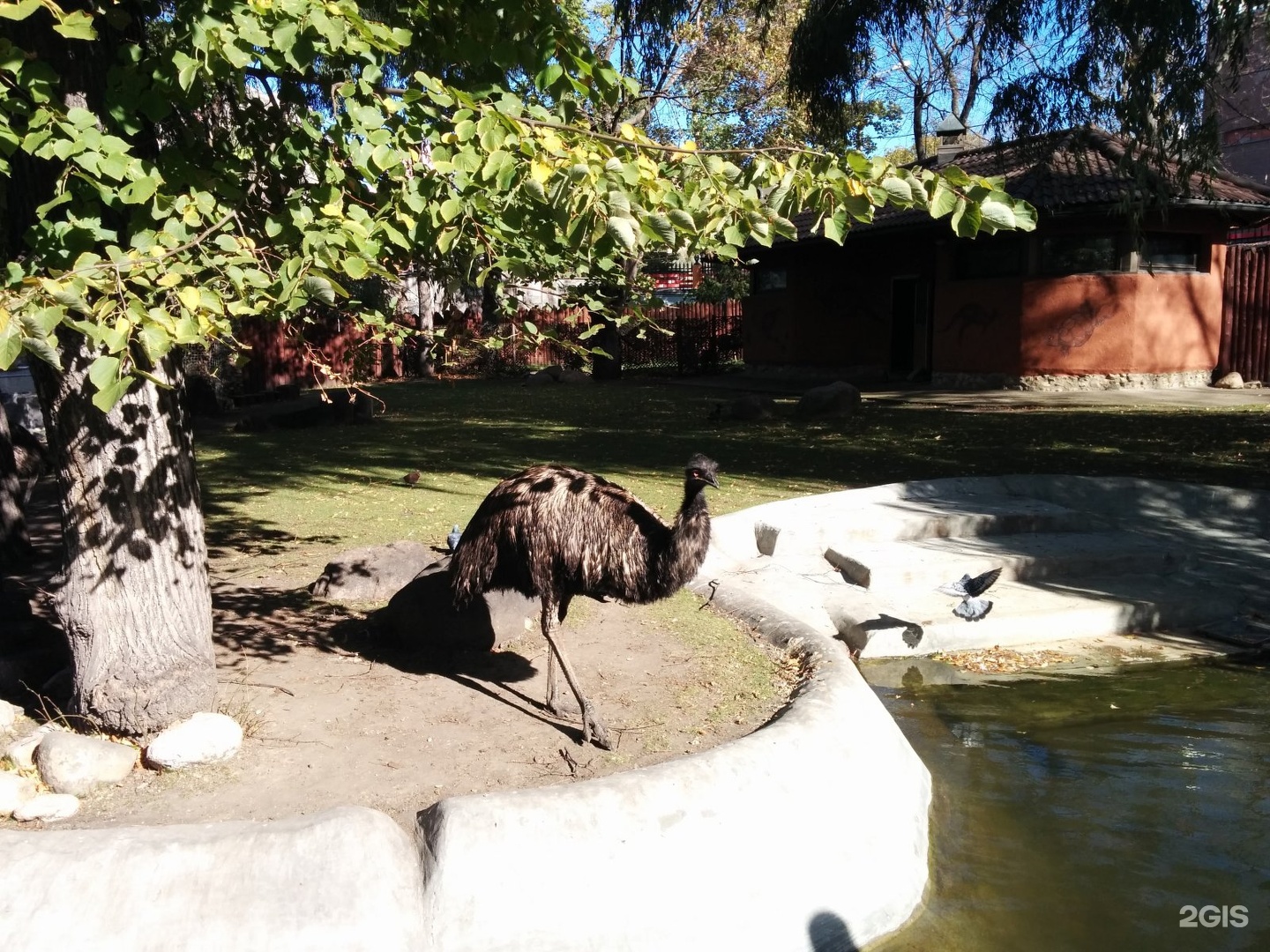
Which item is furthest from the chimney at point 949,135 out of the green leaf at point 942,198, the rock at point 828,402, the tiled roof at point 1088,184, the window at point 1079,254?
the green leaf at point 942,198

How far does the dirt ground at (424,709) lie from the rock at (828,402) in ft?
33.7

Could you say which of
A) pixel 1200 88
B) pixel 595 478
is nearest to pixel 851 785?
pixel 595 478

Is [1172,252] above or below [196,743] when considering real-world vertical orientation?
above

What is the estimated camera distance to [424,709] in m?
5.52

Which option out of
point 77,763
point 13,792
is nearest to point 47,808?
point 13,792

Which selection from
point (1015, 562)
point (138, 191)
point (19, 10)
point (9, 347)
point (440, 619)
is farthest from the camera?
point (1015, 562)

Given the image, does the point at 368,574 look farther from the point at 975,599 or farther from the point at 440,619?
→ the point at 975,599

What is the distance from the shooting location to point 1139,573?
349 inches

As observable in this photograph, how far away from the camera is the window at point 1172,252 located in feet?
64.5

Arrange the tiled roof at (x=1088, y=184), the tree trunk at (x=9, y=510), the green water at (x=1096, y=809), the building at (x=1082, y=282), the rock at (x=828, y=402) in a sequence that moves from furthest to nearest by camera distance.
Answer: the building at (x=1082, y=282) → the tiled roof at (x=1088, y=184) → the rock at (x=828, y=402) → the tree trunk at (x=9, y=510) → the green water at (x=1096, y=809)

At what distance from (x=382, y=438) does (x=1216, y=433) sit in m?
11.2

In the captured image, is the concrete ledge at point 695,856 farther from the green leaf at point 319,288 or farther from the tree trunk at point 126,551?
the green leaf at point 319,288

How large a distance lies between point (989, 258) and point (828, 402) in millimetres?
6150

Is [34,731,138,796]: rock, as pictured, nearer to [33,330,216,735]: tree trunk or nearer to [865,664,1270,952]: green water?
[33,330,216,735]: tree trunk
